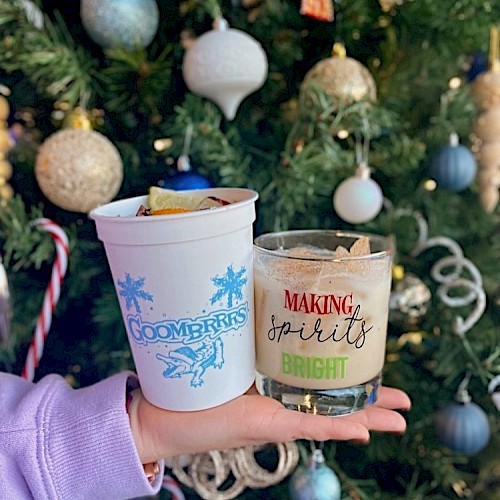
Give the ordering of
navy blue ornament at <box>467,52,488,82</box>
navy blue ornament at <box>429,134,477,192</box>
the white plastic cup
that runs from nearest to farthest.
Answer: the white plastic cup
navy blue ornament at <box>429,134,477,192</box>
navy blue ornament at <box>467,52,488,82</box>

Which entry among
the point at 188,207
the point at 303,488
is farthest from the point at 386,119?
the point at 303,488

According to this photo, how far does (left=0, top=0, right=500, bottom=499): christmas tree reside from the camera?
665 millimetres

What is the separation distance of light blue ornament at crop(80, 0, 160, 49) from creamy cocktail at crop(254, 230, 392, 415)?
32cm

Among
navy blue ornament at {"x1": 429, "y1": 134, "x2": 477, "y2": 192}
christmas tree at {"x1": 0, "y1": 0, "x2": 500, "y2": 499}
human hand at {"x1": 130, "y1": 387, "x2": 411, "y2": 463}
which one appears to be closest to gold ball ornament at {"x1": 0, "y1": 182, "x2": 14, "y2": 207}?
christmas tree at {"x1": 0, "y1": 0, "x2": 500, "y2": 499}

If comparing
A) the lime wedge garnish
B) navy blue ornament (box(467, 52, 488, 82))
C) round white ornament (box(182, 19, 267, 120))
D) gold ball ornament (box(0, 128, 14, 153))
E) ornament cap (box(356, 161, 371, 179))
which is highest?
round white ornament (box(182, 19, 267, 120))

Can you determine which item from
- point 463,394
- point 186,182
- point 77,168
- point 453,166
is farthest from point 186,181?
point 463,394

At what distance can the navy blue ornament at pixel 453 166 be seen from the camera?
781mm

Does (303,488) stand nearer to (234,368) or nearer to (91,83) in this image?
(234,368)

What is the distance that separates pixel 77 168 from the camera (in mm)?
640

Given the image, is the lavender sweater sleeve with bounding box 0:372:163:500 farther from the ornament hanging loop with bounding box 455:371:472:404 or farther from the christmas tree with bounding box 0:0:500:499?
the ornament hanging loop with bounding box 455:371:472:404

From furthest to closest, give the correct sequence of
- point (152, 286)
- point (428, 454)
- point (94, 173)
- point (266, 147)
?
point (428, 454) → point (266, 147) → point (94, 173) → point (152, 286)

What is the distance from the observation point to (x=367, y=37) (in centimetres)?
82

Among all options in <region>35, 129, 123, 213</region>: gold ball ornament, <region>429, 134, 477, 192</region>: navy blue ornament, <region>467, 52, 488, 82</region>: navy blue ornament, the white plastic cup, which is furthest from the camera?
<region>467, 52, 488, 82</region>: navy blue ornament

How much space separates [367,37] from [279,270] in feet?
1.59
